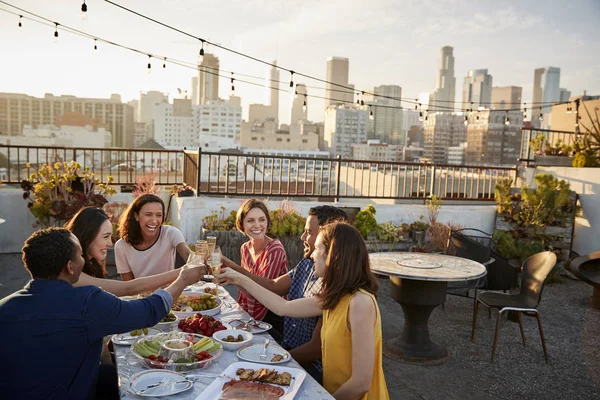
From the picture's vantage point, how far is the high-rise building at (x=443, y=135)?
278 ft

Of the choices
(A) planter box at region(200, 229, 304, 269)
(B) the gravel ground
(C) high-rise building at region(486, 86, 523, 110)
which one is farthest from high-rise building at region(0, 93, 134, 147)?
(C) high-rise building at region(486, 86, 523, 110)

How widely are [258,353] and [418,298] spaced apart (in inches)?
92.8

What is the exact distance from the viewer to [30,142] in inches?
2051

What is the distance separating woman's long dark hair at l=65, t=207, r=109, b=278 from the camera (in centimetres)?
290

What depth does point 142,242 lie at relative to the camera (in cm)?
361

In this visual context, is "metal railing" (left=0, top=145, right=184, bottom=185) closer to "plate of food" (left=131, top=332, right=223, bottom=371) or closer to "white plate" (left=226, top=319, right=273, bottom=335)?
"white plate" (left=226, top=319, right=273, bottom=335)

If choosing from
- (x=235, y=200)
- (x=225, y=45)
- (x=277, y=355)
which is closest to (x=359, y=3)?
(x=225, y=45)

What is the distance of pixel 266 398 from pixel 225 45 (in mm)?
8240

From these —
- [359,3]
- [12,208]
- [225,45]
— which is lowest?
[12,208]

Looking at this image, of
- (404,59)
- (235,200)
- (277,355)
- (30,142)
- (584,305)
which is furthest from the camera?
(30,142)

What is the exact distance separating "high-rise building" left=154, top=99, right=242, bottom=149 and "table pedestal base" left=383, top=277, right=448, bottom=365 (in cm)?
10102

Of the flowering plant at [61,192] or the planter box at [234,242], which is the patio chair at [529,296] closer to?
the planter box at [234,242]

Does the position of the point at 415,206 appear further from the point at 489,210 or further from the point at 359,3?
the point at 359,3

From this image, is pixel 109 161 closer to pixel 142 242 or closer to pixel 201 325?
pixel 142 242
